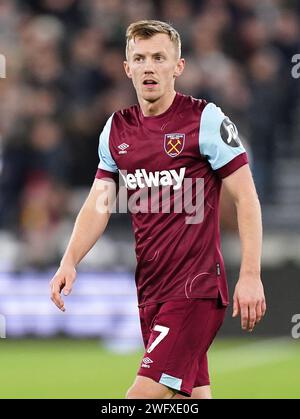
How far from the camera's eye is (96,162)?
40.2 ft

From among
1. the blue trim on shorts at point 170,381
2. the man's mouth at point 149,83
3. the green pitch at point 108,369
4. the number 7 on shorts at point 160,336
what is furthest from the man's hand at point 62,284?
the green pitch at point 108,369

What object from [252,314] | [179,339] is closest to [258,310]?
[252,314]

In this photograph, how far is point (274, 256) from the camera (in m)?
11.6

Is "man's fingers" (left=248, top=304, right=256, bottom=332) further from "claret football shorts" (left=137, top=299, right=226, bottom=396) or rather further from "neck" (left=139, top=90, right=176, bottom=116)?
"neck" (left=139, top=90, right=176, bottom=116)

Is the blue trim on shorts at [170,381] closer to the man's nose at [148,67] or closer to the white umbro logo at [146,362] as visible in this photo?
the white umbro logo at [146,362]

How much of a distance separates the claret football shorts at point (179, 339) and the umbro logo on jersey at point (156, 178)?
558 millimetres

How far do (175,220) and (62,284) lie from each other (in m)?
0.63

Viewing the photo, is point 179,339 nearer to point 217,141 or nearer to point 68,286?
point 68,286

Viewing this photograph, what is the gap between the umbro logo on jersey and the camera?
5465mm

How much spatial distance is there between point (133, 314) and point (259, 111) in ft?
9.22

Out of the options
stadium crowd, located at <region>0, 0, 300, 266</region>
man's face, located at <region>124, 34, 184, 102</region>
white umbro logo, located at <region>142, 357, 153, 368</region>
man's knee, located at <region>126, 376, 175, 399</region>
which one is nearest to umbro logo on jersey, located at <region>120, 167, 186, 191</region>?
man's face, located at <region>124, 34, 184, 102</region>

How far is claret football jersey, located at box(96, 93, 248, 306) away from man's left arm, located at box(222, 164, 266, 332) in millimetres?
81
